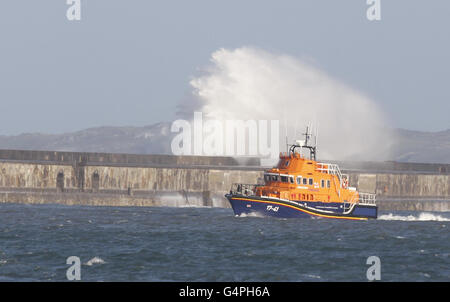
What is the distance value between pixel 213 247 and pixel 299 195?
1425 centimetres

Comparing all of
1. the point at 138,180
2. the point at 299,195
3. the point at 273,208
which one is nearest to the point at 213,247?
the point at 273,208

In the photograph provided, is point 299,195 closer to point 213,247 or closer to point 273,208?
point 273,208

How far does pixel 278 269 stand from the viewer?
112 ft

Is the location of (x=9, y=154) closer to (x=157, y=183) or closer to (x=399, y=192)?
(x=157, y=183)

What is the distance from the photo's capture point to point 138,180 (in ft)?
235

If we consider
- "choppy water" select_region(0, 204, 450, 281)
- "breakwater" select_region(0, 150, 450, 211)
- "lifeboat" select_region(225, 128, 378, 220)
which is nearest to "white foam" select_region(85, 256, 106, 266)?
"choppy water" select_region(0, 204, 450, 281)

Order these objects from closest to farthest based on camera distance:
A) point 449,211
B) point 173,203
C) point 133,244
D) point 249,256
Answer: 1. point 249,256
2. point 133,244
3. point 173,203
4. point 449,211

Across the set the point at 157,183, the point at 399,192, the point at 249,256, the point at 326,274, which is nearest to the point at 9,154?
the point at 157,183

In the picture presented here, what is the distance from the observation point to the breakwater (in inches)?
2736

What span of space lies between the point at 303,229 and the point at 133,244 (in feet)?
35.2

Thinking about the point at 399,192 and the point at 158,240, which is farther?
the point at 399,192

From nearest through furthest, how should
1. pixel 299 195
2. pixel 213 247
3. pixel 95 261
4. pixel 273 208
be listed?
pixel 95 261
pixel 213 247
pixel 273 208
pixel 299 195

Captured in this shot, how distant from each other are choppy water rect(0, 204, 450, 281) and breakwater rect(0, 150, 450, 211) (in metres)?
13.5

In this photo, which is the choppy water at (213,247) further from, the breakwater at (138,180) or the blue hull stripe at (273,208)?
the breakwater at (138,180)
